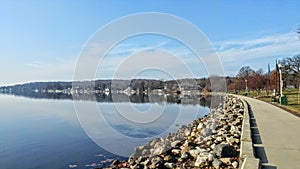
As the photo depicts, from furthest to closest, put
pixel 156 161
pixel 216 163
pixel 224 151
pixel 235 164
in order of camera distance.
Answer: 1. pixel 156 161
2. pixel 224 151
3. pixel 216 163
4. pixel 235 164

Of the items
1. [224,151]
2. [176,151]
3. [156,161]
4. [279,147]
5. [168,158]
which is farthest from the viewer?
[176,151]

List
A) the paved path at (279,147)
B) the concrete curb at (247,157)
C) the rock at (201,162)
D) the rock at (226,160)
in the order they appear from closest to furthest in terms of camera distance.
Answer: the concrete curb at (247,157)
the paved path at (279,147)
the rock at (226,160)
the rock at (201,162)

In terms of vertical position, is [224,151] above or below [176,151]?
above

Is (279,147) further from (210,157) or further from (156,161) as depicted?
(156,161)

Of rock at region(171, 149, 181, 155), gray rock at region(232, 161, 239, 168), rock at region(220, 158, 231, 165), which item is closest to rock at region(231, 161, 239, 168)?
gray rock at region(232, 161, 239, 168)

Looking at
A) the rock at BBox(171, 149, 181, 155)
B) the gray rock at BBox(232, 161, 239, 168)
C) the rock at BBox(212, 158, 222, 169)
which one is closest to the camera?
the gray rock at BBox(232, 161, 239, 168)

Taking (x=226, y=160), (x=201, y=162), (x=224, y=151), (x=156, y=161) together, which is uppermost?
(x=224, y=151)

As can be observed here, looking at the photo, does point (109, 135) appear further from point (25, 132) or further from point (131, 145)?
point (25, 132)

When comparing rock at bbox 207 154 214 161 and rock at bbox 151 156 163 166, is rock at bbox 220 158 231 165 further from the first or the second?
rock at bbox 151 156 163 166

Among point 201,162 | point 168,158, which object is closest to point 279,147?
point 201,162

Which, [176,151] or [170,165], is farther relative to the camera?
[176,151]

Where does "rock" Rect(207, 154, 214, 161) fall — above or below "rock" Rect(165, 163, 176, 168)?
above

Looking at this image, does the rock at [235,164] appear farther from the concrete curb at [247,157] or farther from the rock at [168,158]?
the rock at [168,158]

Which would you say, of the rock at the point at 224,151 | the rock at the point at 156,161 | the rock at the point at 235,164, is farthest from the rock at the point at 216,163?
the rock at the point at 156,161
